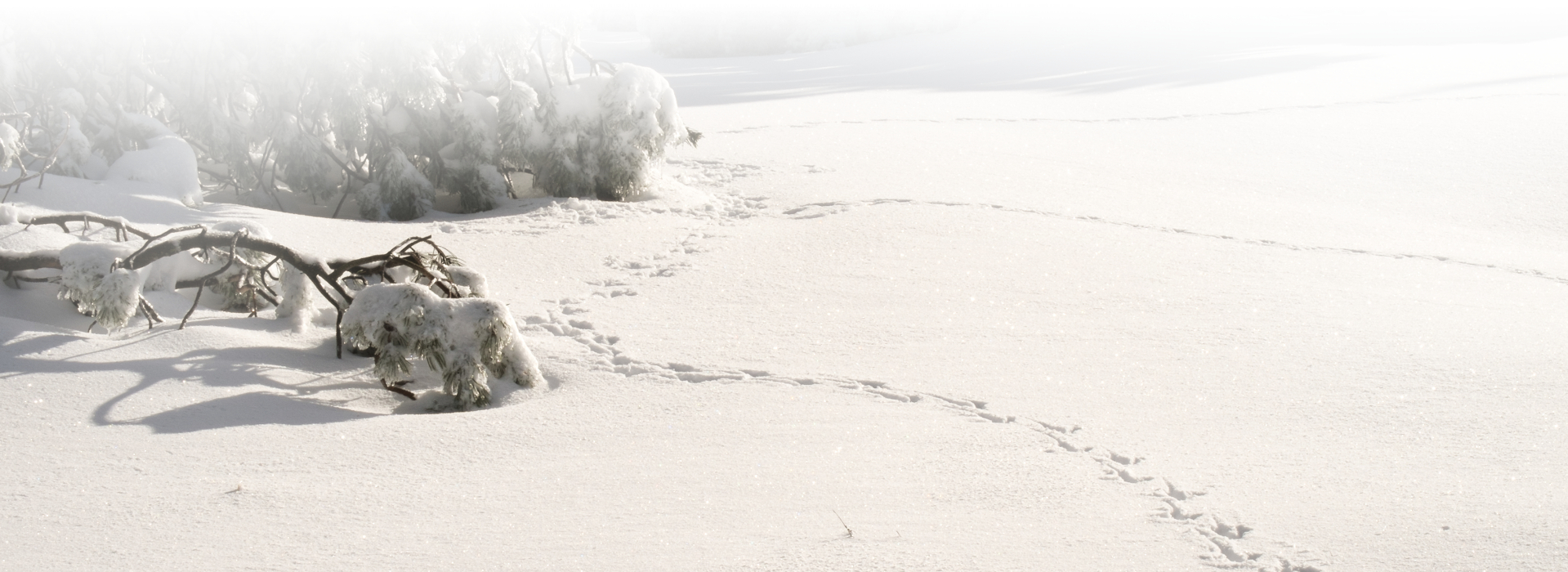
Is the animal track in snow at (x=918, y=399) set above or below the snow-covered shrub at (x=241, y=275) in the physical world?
below

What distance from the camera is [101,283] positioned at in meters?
2.80

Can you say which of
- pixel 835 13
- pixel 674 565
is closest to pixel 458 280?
pixel 674 565

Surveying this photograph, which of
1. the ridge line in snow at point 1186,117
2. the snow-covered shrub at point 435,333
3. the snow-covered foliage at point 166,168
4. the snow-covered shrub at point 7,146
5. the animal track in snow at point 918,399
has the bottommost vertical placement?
the animal track in snow at point 918,399

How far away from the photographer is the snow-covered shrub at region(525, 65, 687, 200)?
18.2ft

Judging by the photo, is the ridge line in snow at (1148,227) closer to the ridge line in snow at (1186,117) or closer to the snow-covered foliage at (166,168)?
the snow-covered foliage at (166,168)

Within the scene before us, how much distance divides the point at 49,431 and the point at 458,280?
115cm

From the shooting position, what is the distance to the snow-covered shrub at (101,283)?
278 cm

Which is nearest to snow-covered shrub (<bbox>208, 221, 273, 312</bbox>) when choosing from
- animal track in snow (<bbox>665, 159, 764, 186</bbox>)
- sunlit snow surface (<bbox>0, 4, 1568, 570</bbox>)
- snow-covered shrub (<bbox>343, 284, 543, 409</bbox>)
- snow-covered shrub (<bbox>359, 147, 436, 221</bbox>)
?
sunlit snow surface (<bbox>0, 4, 1568, 570</bbox>)

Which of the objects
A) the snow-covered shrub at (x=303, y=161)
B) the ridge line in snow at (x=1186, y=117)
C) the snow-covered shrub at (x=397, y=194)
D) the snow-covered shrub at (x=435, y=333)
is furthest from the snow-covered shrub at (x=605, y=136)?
the ridge line in snow at (x=1186, y=117)

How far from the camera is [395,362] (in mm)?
2754

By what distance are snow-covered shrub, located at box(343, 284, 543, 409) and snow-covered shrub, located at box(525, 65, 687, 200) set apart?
2.77 metres

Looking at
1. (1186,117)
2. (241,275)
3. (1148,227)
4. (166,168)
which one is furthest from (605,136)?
(1186,117)

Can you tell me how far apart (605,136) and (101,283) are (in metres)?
3.00

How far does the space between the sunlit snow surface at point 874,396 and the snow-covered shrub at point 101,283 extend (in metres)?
0.11
